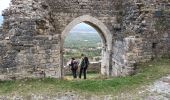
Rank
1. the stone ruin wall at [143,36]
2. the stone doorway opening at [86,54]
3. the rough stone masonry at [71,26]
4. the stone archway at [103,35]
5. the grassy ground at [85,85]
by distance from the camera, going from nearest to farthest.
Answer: the grassy ground at [85,85], the rough stone masonry at [71,26], the stone ruin wall at [143,36], the stone archway at [103,35], the stone doorway opening at [86,54]

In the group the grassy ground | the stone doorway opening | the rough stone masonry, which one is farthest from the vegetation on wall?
the stone doorway opening

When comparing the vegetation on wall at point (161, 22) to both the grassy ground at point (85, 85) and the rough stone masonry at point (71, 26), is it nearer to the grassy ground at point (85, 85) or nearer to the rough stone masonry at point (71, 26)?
the rough stone masonry at point (71, 26)

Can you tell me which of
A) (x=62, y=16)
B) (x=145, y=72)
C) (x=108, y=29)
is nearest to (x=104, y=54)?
(x=108, y=29)

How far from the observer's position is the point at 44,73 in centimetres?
1377

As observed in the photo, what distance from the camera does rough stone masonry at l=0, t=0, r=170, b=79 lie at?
13617 millimetres

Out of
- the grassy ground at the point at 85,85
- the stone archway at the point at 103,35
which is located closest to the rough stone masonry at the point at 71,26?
the stone archway at the point at 103,35

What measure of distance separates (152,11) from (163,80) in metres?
3.87

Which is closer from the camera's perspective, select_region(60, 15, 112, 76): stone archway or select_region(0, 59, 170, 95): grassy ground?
select_region(0, 59, 170, 95): grassy ground

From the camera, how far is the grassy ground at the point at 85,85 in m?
11.9

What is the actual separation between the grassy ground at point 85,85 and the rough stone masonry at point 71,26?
634 millimetres

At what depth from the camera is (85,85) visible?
1240 centimetres

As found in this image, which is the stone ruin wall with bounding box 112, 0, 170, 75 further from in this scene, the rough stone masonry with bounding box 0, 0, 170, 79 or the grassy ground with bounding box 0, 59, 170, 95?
the grassy ground with bounding box 0, 59, 170, 95

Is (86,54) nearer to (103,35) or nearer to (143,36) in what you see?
(103,35)

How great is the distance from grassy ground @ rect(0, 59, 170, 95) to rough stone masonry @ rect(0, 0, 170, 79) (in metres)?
0.63
